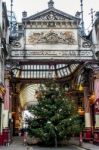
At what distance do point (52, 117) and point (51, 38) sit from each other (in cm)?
1032

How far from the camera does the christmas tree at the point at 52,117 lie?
35.2m

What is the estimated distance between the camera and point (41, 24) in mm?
42812

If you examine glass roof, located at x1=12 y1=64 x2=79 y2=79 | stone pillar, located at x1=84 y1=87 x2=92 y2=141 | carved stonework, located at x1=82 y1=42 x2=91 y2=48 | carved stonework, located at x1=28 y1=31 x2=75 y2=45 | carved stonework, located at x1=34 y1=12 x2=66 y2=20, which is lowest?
stone pillar, located at x1=84 y1=87 x2=92 y2=141

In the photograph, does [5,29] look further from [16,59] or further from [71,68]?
[71,68]

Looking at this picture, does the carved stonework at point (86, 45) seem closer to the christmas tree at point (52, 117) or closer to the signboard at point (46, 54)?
the signboard at point (46, 54)

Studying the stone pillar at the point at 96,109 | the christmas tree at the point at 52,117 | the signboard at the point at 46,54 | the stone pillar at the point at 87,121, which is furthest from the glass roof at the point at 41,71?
the christmas tree at the point at 52,117

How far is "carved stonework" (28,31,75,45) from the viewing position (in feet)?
139

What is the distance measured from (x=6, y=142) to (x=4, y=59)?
348 inches

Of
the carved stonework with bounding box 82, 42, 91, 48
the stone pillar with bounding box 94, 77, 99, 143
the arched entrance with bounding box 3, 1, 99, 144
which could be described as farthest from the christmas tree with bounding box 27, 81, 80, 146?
the carved stonework with bounding box 82, 42, 91, 48

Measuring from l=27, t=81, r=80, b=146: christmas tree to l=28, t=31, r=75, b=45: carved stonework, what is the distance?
665 cm

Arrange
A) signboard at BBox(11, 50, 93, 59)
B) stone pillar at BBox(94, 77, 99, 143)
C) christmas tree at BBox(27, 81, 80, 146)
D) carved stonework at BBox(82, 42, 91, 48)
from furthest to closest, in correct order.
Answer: carved stonework at BBox(82, 42, 91, 48) < signboard at BBox(11, 50, 93, 59) < stone pillar at BBox(94, 77, 99, 143) < christmas tree at BBox(27, 81, 80, 146)

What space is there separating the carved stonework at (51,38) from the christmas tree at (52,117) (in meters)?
6.65

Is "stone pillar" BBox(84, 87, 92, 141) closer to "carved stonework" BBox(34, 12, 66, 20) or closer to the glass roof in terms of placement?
"carved stonework" BBox(34, 12, 66, 20)

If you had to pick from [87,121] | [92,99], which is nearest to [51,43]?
[92,99]
